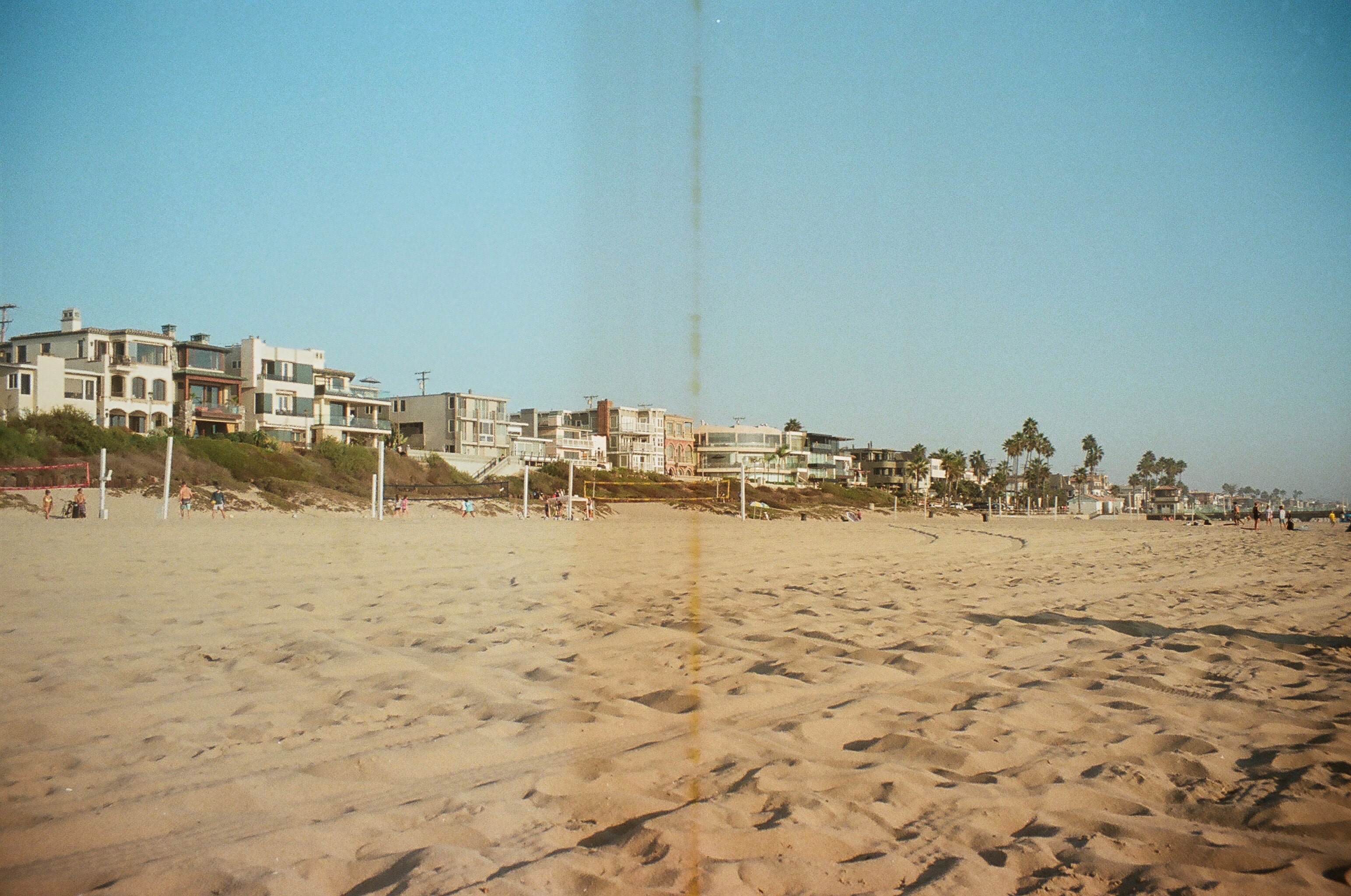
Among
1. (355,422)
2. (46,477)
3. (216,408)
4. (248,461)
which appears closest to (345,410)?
(355,422)

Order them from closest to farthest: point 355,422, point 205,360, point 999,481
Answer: point 205,360
point 355,422
point 999,481

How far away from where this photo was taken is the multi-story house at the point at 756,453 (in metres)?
81.4

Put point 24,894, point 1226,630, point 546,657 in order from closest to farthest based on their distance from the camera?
point 24,894
point 546,657
point 1226,630

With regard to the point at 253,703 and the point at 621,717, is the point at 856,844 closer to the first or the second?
the point at 621,717

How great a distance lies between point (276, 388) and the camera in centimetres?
5069

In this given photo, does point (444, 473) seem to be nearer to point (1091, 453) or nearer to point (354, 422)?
point (354, 422)

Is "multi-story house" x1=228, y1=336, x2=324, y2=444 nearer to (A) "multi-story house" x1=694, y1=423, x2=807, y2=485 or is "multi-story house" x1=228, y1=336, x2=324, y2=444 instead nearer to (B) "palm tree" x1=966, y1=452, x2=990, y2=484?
(A) "multi-story house" x1=694, y1=423, x2=807, y2=485

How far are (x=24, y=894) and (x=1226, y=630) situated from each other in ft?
22.3

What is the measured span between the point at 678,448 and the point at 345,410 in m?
33.9

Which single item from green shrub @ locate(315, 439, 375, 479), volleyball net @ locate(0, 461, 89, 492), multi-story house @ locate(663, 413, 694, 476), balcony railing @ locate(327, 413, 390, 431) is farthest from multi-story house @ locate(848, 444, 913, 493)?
volleyball net @ locate(0, 461, 89, 492)

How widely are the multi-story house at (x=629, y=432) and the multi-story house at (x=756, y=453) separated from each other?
469 centimetres

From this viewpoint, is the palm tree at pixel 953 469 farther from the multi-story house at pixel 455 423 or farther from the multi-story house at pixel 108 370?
the multi-story house at pixel 108 370

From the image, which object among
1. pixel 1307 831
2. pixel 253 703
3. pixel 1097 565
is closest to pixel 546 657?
pixel 253 703

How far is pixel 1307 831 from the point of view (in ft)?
8.68
